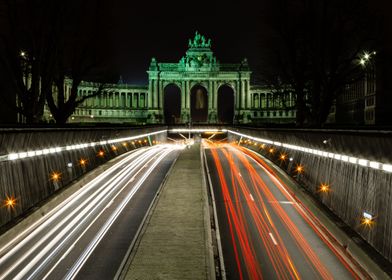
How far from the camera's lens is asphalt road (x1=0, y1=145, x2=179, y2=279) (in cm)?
1655

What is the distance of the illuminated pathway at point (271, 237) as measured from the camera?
57.0ft

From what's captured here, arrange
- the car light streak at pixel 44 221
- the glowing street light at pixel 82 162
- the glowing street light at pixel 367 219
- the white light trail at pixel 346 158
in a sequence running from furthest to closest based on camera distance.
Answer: the glowing street light at pixel 82 162 → the car light streak at pixel 44 221 → the glowing street light at pixel 367 219 → the white light trail at pixel 346 158

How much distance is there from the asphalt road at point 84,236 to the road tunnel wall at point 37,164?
97cm

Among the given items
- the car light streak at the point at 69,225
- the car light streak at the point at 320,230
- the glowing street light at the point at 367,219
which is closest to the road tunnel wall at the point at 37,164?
the car light streak at the point at 69,225

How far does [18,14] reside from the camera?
144 ft

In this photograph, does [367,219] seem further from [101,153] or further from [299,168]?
[101,153]

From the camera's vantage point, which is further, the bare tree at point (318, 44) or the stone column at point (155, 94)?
the stone column at point (155, 94)

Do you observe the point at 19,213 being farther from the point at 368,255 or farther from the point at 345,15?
the point at 345,15

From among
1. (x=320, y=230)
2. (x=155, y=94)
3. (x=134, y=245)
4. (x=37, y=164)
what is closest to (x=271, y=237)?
(x=320, y=230)

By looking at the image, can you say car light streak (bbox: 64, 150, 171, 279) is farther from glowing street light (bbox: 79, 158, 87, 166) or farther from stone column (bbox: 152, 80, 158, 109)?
stone column (bbox: 152, 80, 158, 109)

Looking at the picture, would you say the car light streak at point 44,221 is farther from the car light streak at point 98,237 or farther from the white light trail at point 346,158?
the white light trail at point 346,158

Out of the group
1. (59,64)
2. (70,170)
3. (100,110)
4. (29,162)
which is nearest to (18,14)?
(59,64)

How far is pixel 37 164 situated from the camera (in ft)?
79.9

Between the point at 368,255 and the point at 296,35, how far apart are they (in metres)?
46.4
